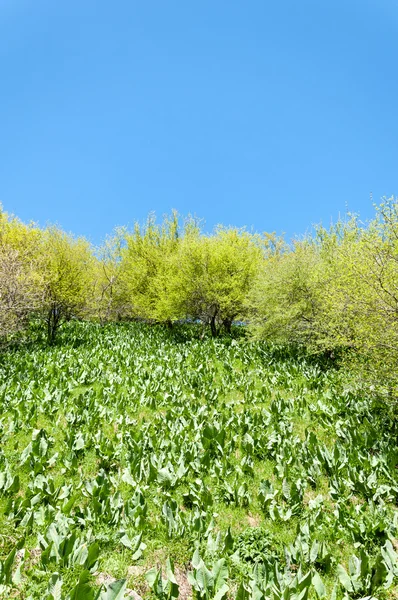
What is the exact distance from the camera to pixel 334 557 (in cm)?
392

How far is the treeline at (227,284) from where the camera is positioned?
8531 mm

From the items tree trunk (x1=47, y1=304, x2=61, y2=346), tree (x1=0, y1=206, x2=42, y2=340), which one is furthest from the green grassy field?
tree trunk (x1=47, y1=304, x2=61, y2=346)

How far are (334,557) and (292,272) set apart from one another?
12032 mm

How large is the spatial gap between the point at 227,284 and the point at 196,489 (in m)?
15.3

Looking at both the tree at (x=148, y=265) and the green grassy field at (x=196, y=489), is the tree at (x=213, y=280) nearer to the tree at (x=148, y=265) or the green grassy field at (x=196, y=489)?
the tree at (x=148, y=265)

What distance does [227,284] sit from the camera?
64.9ft

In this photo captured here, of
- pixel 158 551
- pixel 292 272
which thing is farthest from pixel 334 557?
pixel 292 272

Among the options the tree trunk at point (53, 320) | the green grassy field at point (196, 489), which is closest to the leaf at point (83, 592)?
the green grassy field at point (196, 489)

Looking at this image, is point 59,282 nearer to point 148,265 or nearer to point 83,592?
point 148,265

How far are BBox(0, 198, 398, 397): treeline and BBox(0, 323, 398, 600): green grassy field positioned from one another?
2.21m

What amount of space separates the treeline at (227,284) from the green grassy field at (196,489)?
2.21 meters

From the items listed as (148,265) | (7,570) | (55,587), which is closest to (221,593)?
(55,587)

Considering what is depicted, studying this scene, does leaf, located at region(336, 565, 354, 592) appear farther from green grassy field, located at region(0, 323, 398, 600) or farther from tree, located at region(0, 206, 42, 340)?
tree, located at region(0, 206, 42, 340)

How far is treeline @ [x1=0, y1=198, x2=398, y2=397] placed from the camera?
28.0 feet
